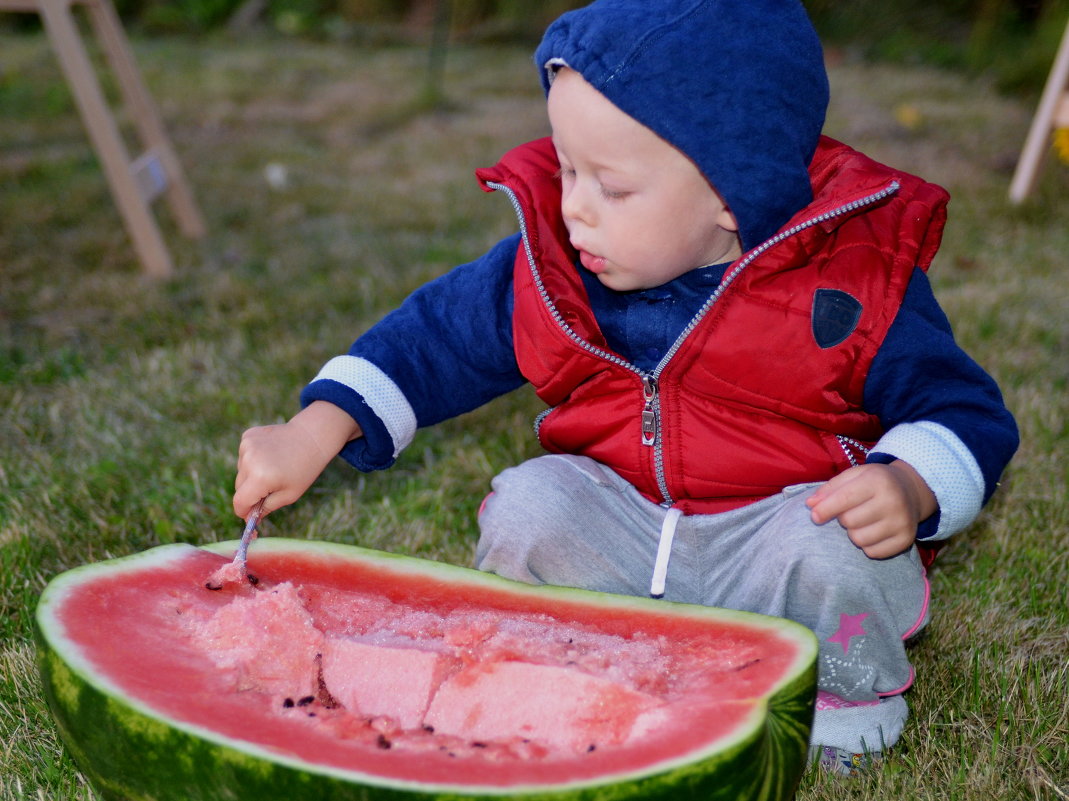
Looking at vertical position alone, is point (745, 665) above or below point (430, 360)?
below

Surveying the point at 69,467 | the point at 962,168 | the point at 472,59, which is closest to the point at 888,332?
the point at 69,467

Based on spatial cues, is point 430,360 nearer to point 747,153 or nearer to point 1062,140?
point 747,153

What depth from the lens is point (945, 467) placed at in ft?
5.51

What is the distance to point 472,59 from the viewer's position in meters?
10.6

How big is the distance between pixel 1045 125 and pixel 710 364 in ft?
13.2

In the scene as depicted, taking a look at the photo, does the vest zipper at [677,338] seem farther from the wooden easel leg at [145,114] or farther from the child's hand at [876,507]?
the wooden easel leg at [145,114]

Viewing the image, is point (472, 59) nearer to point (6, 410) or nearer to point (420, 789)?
point (6, 410)

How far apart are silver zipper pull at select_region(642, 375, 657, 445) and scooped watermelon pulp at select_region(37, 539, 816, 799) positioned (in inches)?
14.8

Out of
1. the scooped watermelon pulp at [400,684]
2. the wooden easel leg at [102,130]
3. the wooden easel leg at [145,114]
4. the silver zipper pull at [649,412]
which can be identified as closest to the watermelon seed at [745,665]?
the scooped watermelon pulp at [400,684]

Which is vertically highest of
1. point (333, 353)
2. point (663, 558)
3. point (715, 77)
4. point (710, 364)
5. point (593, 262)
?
point (715, 77)

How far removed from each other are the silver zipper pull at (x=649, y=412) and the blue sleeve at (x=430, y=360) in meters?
0.31

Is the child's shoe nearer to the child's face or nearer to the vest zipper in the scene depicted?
the vest zipper

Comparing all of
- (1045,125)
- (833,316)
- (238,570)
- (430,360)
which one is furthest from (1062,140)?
(238,570)

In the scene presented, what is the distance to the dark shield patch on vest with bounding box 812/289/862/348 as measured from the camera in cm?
178
